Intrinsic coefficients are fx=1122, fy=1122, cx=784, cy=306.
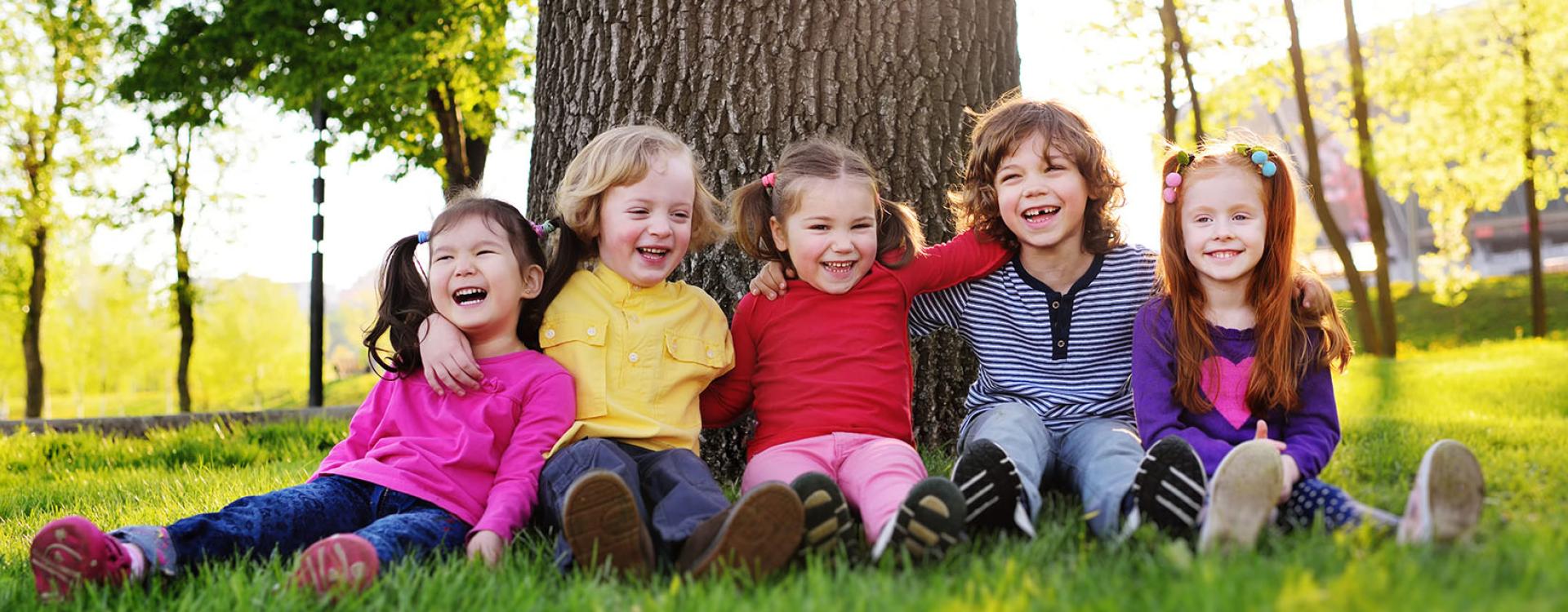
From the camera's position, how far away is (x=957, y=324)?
11.5 ft

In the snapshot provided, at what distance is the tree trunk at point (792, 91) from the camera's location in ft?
12.8

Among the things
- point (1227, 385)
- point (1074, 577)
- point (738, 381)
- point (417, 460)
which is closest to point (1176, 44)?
point (1227, 385)

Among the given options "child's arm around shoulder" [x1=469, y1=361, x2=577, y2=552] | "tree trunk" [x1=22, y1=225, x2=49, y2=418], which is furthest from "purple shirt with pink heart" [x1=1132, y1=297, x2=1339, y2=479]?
"tree trunk" [x1=22, y1=225, x2=49, y2=418]

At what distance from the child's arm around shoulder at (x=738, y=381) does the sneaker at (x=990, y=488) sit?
964 millimetres

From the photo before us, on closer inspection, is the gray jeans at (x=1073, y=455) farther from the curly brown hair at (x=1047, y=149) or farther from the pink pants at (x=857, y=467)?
the curly brown hair at (x=1047, y=149)

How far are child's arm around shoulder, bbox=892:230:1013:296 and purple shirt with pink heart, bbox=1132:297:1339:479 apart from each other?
19.9 inches

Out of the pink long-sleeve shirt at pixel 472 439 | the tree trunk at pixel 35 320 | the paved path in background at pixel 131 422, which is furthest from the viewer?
the tree trunk at pixel 35 320

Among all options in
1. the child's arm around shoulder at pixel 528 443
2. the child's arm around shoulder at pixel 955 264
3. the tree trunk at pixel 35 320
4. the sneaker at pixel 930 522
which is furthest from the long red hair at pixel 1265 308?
the tree trunk at pixel 35 320

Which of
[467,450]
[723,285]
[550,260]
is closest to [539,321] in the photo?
[550,260]

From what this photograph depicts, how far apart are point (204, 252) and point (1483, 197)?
1991 cm

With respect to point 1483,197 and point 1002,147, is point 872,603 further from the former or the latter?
point 1483,197

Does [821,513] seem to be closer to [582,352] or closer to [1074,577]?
[1074,577]

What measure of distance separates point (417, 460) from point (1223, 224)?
2.23 m

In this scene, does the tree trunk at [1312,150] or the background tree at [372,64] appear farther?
the tree trunk at [1312,150]
